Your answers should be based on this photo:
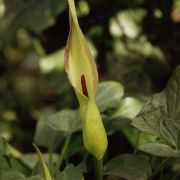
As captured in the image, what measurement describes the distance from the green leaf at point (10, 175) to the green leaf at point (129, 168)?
0.30ft

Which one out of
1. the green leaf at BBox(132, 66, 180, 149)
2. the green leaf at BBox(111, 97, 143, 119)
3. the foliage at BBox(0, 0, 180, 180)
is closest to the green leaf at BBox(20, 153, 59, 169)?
the foliage at BBox(0, 0, 180, 180)

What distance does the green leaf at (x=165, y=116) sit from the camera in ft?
1.80

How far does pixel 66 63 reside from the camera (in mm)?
527

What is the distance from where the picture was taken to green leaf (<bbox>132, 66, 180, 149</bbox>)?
21.6 inches

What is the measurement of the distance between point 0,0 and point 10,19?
21 centimetres

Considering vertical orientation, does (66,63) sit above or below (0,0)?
above

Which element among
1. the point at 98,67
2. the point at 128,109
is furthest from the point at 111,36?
the point at 128,109

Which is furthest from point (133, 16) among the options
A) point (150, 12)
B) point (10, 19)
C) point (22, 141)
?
point (22, 141)

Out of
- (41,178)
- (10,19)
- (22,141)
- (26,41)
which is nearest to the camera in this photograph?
(41,178)

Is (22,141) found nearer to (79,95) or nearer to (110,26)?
(110,26)

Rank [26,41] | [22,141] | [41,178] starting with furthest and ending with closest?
1. [26,41]
2. [22,141]
3. [41,178]

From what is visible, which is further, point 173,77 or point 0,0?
point 0,0

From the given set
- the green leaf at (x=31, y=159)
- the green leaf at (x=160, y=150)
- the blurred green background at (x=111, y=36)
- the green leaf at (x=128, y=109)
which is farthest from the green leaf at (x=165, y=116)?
the blurred green background at (x=111, y=36)

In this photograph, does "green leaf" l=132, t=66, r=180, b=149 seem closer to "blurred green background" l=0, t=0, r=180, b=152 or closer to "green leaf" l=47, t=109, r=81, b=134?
"green leaf" l=47, t=109, r=81, b=134
